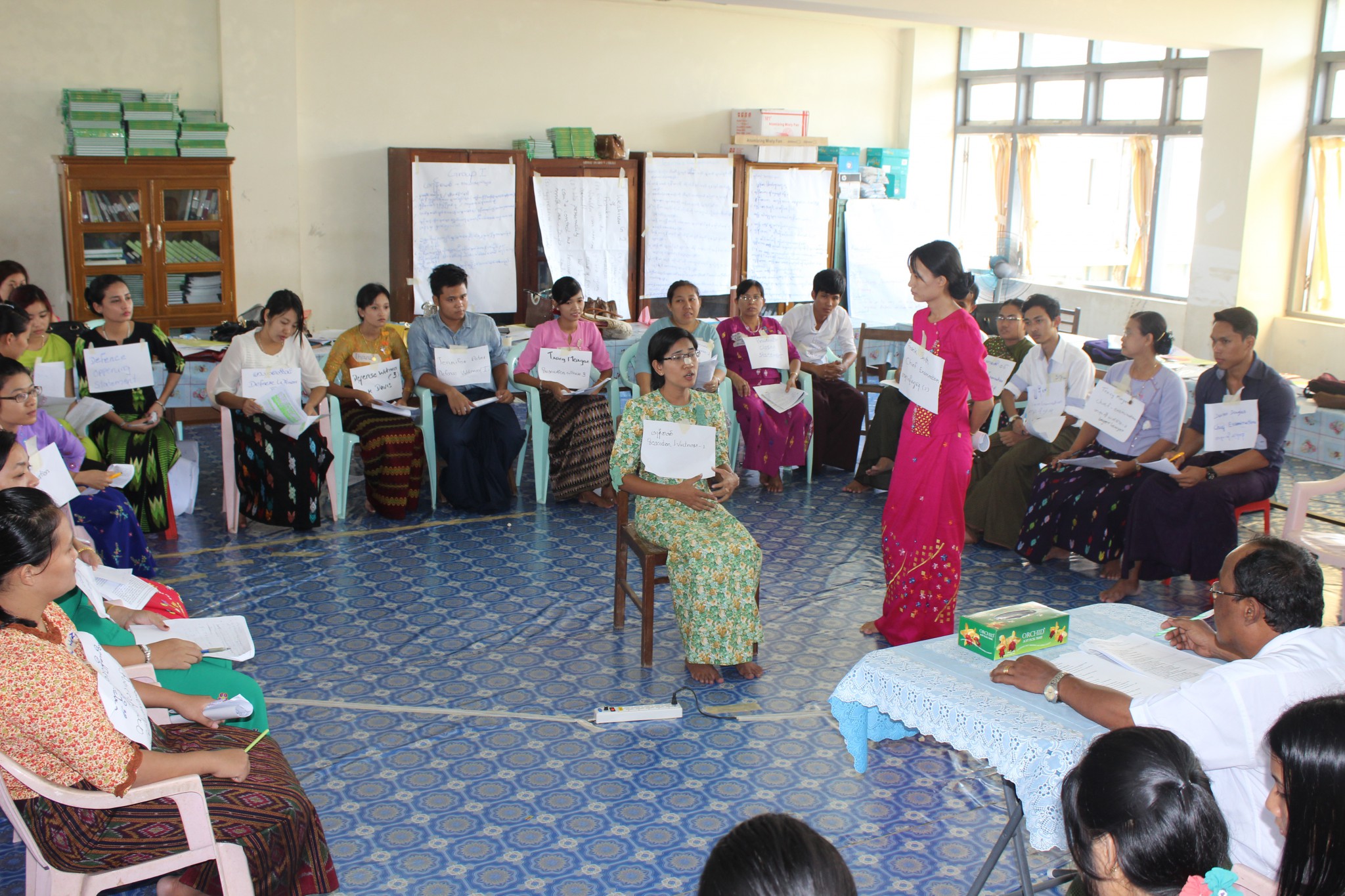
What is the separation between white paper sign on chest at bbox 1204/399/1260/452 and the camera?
16.1 feet

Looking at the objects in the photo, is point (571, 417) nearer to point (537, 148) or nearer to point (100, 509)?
point (100, 509)

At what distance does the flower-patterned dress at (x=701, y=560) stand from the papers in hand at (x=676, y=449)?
0.05 meters

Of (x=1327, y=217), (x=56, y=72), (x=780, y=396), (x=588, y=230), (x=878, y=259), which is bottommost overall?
(x=780, y=396)

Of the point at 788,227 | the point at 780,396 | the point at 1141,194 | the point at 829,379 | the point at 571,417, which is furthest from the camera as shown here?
the point at 788,227

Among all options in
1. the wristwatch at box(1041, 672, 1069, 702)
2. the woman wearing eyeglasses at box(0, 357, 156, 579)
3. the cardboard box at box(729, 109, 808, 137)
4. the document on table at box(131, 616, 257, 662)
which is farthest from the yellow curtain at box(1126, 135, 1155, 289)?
the document on table at box(131, 616, 257, 662)

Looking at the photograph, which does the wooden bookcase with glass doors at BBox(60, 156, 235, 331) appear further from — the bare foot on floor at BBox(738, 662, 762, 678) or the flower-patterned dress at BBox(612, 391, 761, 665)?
the bare foot on floor at BBox(738, 662, 762, 678)

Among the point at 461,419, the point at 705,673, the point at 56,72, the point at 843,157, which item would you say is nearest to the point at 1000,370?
the point at 705,673

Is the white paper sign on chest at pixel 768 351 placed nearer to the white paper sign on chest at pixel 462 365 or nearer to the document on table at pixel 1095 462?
the white paper sign on chest at pixel 462 365

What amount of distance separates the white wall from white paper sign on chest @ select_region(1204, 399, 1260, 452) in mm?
6615

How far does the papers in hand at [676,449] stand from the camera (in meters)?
4.20

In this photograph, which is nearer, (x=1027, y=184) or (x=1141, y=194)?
(x=1141, y=194)

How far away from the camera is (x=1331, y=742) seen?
1.54 metres

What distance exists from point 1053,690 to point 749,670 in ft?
5.84

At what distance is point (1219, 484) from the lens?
494cm
